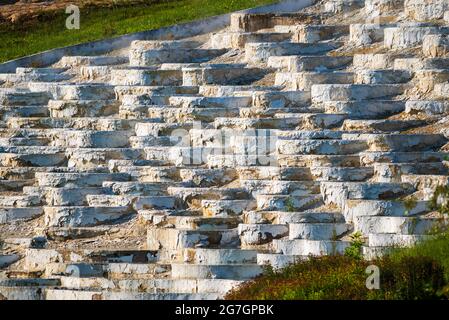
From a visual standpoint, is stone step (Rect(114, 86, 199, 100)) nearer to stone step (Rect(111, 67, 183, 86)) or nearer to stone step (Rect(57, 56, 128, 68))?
stone step (Rect(111, 67, 183, 86))

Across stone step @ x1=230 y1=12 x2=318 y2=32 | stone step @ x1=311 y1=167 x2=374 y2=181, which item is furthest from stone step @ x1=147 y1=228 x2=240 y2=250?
stone step @ x1=230 y1=12 x2=318 y2=32

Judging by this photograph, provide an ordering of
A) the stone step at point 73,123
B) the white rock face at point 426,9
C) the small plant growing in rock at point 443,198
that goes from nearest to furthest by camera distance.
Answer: the small plant growing in rock at point 443,198 → the stone step at point 73,123 → the white rock face at point 426,9

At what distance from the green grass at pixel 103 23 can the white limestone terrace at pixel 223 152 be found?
7.59 feet

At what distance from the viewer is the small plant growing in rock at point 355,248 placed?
75.6ft

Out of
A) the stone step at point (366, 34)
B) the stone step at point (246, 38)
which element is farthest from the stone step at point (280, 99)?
the stone step at point (246, 38)

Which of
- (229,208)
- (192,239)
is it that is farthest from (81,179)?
(192,239)

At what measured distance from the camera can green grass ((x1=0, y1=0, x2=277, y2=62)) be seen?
34.2 meters

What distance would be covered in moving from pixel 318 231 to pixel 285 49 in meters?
6.31

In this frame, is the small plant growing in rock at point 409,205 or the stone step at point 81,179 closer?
the small plant growing in rock at point 409,205

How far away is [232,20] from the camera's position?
32.0 m

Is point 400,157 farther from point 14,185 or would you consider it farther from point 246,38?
point 246,38

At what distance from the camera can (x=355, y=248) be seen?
23.2m

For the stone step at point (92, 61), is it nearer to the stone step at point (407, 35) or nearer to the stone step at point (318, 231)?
the stone step at point (407, 35)
